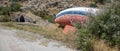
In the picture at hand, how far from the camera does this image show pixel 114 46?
15.4 metres

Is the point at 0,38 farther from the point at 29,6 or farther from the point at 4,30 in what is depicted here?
the point at 29,6

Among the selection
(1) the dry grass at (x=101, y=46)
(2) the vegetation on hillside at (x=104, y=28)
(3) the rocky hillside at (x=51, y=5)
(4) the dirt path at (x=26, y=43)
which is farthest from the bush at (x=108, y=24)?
(3) the rocky hillside at (x=51, y=5)

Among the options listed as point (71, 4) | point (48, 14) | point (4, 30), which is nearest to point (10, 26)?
point (4, 30)

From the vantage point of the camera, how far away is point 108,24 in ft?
52.6

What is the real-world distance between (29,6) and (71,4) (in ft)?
21.4

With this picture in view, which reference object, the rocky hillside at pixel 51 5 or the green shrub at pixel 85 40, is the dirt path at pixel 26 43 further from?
the rocky hillside at pixel 51 5

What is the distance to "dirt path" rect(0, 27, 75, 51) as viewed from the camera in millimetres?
15453

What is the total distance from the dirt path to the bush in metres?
1.84

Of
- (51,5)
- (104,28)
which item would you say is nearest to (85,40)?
(104,28)

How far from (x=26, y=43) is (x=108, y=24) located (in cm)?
448

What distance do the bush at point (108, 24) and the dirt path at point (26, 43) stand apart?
6.02 ft

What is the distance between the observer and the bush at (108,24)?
51.6 feet

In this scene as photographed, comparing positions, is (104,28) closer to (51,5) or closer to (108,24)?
(108,24)

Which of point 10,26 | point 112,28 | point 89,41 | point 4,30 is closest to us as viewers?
point 89,41
